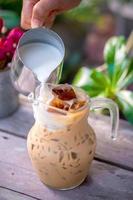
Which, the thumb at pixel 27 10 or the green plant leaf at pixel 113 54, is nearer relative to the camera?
the thumb at pixel 27 10

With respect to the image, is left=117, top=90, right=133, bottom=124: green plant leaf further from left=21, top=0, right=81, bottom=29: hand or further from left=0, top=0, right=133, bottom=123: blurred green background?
left=0, top=0, right=133, bottom=123: blurred green background

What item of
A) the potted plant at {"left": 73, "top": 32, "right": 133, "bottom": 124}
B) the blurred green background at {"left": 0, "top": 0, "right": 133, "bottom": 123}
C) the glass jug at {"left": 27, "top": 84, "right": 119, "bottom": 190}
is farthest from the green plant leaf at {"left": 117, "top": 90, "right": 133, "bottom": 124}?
the blurred green background at {"left": 0, "top": 0, "right": 133, "bottom": 123}

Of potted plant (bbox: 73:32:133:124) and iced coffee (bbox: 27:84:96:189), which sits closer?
iced coffee (bbox: 27:84:96:189)

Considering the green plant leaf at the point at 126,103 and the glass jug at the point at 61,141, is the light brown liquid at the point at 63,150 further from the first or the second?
the green plant leaf at the point at 126,103

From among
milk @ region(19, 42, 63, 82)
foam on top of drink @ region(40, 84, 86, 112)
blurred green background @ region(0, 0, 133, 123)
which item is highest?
foam on top of drink @ region(40, 84, 86, 112)

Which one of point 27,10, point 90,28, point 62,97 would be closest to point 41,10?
point 27,10

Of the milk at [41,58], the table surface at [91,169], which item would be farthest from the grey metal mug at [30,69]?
the table surface at [91,169]

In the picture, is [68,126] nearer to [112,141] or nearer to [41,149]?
[41,149]

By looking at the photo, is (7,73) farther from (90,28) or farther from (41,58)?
(90,28)
